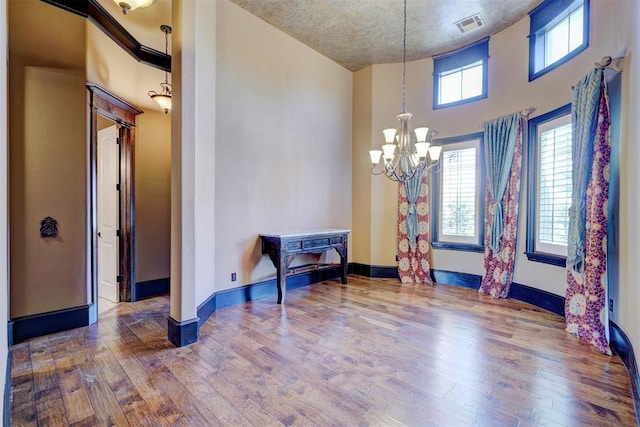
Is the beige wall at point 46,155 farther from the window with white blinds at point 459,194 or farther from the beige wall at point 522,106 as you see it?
the window with white blinds at point 459,194

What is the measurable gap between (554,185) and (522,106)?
46.2 inches

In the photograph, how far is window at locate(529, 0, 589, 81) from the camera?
329 centimetres

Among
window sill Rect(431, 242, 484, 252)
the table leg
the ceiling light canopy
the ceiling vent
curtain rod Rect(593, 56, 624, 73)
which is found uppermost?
the ceiling vent

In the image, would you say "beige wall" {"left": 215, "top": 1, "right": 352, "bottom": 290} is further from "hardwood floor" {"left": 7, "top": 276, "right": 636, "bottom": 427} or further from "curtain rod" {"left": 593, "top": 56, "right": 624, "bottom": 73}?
"curtain rod" {"left": 593, "top": 56, "right": 624, "bottom": 73}

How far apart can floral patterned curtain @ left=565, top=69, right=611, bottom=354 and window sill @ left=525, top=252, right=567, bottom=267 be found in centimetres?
49

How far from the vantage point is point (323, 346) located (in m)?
2.78

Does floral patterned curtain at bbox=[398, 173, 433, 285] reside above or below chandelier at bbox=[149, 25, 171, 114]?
below

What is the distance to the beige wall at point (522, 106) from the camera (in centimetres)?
241

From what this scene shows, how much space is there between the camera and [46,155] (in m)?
2.95

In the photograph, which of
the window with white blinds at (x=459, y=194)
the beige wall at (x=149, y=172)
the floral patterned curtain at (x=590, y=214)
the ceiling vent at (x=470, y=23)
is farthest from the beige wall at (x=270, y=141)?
the floral patterned curtain at (x=590, y=214)

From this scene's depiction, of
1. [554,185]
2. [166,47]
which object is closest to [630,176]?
[554,185]

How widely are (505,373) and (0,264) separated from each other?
331cm

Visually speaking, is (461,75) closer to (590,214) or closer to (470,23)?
(470,23)

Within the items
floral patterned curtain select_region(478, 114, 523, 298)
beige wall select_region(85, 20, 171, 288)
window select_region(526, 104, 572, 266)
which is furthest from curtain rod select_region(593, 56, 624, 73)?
beige wall select_region(85, 20, 171, 288)
